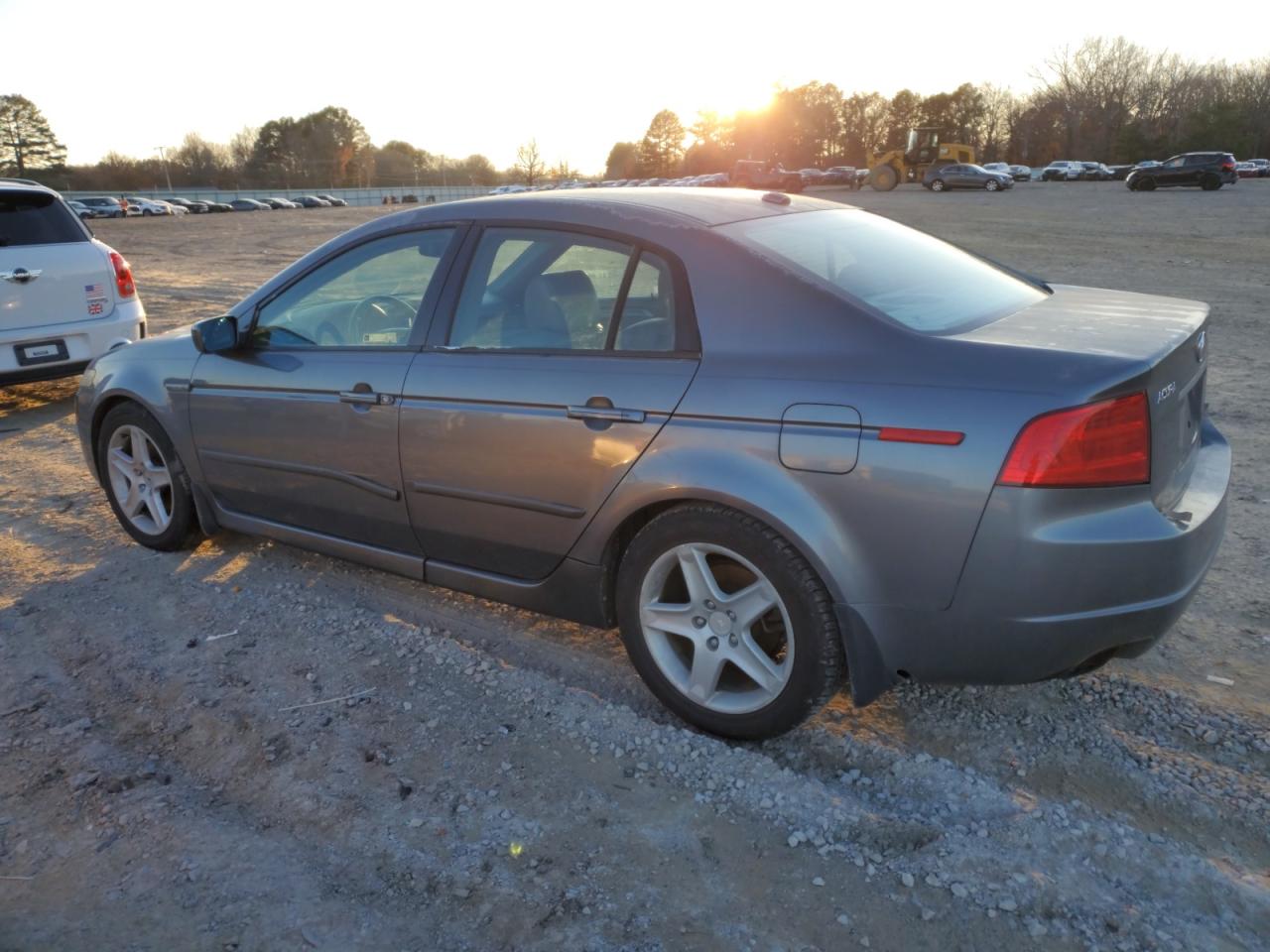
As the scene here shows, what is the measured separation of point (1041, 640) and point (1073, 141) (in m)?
91.7

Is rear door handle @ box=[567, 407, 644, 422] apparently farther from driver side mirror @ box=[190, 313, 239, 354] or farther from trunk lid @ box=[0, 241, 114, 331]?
trunk lid @ box=[0, 241, 114, 331]

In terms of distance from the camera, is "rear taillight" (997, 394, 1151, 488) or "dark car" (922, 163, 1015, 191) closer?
"rear taillight" (997, 394, 1151, 488)

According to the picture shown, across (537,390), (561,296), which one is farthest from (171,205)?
(537,390)

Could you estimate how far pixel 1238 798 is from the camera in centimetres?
258

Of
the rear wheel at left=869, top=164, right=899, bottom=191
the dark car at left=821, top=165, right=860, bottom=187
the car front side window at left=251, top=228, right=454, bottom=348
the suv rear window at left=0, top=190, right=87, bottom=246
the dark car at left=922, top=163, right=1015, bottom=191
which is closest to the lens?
the car front side window at left=251, top=228, right=454, bottom=348

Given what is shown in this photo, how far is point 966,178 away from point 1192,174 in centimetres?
910

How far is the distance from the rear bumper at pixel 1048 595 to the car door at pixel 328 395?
6.11 feet

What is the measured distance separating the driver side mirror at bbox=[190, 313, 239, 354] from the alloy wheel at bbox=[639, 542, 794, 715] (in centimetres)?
214

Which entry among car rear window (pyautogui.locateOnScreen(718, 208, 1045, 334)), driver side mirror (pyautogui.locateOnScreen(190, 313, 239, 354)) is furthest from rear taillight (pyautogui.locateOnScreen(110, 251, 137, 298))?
car rear window (pyautogui.locateOnScreen(718, 208, 1045, 334))

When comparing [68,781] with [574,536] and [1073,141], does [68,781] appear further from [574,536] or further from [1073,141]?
[1073,141]

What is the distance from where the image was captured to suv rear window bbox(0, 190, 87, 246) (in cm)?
708

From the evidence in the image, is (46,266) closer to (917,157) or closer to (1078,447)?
(1078,447)

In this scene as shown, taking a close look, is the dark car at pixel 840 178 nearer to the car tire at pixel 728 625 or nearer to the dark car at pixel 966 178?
the dark car at pixel 966 178

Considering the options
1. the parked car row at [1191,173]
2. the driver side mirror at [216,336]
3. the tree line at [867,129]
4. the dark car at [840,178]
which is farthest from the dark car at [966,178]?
the driver side mirror at [216,336]
